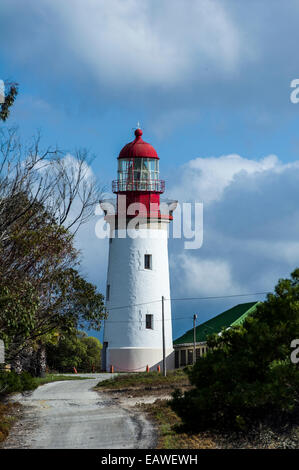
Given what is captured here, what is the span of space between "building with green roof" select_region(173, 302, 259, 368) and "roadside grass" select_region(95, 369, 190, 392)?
29.3 ft

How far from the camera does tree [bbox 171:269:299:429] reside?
17062mm

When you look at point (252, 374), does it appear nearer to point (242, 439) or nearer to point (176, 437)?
point (242, 439)

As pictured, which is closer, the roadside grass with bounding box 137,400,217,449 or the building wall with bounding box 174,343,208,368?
the roadside grass with bounding box 137,400,217,449

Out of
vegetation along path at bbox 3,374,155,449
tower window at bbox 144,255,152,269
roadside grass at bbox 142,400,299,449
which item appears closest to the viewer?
roadside grass at bbox 142,400,299,449

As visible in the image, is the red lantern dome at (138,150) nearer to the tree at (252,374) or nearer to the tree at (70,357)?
the tree at (70,357)

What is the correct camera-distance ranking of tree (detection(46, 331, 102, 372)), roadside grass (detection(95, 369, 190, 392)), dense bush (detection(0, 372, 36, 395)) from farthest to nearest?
tree (detection(46, 331, 102, 372)) < roadside grass (detection(95, 369, 190, 392)) < dense bush (detection(0, 372, 36, 395))

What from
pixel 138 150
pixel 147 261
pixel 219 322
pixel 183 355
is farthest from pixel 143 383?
pixel 138 150

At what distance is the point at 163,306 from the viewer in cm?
4688

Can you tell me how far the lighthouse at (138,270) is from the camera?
158 ft

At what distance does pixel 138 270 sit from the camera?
4894cm

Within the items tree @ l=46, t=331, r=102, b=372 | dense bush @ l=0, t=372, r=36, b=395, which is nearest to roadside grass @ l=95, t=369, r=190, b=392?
dense bush @ l=0, t=372, r=36, b=395

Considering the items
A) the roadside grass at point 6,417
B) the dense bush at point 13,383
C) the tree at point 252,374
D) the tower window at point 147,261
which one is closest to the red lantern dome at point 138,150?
the tower window at point 147,261

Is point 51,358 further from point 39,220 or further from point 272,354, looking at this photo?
point 272,354

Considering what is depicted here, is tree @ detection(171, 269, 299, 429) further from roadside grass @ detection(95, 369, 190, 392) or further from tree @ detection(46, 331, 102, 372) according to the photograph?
tree @ detection(46, 331, 102, 372)
